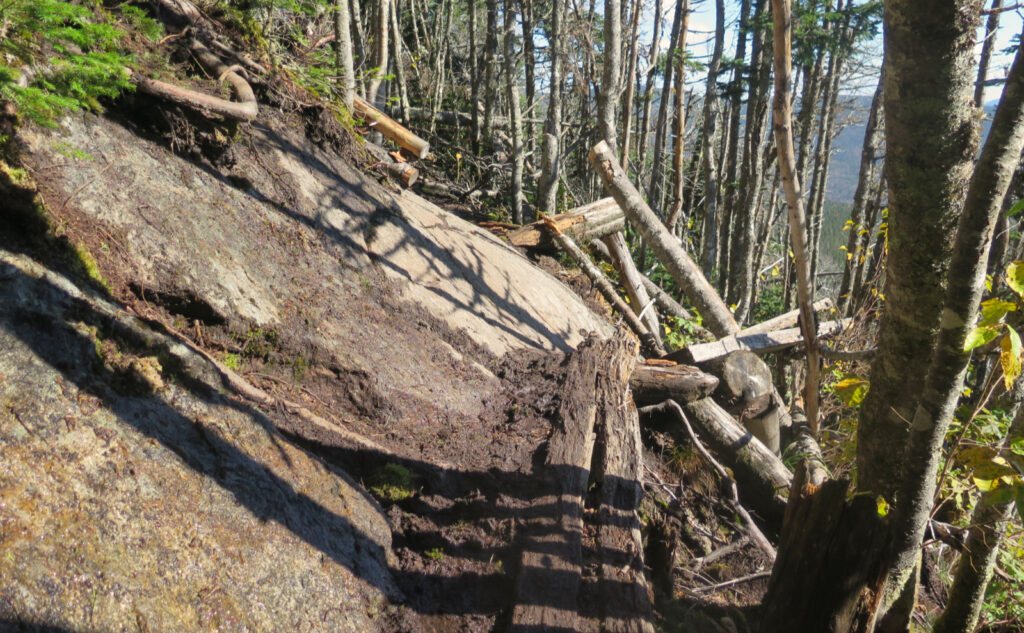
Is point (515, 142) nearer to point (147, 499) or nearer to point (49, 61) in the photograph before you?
point (49, 61)

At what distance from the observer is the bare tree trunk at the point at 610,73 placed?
757 cm

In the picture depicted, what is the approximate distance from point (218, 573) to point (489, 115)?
10543 millimetres

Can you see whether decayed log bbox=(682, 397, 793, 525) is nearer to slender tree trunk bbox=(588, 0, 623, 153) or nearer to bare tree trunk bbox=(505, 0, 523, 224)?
slender tree trunk bbox=(588, 0, 623, 153)

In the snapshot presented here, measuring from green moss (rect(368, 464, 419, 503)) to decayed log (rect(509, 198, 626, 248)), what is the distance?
4.91m

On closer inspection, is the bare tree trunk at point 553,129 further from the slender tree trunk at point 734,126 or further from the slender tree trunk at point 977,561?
the slender tree trunk at point 977,561

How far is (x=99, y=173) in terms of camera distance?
330 cm

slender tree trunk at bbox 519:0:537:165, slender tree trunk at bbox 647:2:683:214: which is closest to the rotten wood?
slender tree trunk at bbox 519:0:537:165

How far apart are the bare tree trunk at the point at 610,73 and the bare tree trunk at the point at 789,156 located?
4.13 m

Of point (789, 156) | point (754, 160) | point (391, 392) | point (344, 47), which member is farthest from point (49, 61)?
point (754, 160)

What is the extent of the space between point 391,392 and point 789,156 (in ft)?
9.79

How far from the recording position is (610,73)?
7895mm

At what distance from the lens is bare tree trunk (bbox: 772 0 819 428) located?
137 inches

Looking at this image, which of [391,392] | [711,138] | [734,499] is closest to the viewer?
[391,392]

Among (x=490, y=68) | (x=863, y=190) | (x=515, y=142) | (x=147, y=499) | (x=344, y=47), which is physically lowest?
(x=863, y=190)
